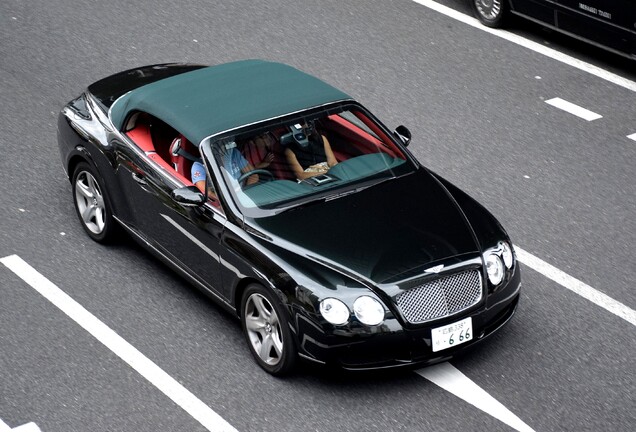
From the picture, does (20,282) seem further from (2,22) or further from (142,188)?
(2,22)

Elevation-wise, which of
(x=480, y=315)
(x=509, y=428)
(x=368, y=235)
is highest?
(x=368, y=235)

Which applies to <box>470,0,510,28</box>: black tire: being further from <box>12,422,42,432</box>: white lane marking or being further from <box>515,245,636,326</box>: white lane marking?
<box>12,422,42,432</box>: white lane marking

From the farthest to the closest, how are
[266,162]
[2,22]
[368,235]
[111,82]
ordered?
[2,22] → [111,82] → [266,162] → [368,235]

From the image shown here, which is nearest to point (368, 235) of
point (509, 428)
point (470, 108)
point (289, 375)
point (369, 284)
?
point (369, 284)

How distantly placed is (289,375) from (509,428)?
1.49 meters

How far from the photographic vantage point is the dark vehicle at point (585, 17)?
12078 mm

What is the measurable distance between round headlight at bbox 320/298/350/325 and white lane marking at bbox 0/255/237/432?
924mm

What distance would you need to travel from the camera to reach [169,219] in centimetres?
855

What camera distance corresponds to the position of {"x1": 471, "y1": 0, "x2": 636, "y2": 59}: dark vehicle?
12.1 m

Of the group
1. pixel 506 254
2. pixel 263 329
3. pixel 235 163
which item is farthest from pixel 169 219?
pixel 506 254

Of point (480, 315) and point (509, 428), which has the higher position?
point (480, 315)

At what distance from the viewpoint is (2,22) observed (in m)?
13.6

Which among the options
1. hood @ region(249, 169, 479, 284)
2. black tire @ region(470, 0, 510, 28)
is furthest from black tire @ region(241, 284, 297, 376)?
black tire @ region(470, 0, 510, 28)

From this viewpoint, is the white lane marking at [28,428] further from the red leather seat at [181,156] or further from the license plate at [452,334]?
the license plate at [452,334]
